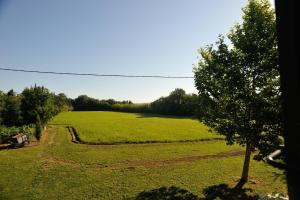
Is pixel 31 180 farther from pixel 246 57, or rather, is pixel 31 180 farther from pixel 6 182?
pixel 246 57

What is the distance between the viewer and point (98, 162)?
2338 cm

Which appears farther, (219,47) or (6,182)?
(6,182)

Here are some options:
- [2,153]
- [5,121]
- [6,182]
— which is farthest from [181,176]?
[5,121]

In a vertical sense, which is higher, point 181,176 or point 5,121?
point 5,121

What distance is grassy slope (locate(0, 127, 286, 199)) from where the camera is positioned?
1587 centimetres

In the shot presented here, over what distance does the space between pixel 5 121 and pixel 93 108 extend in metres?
73.3

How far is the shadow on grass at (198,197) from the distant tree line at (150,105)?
228 feet

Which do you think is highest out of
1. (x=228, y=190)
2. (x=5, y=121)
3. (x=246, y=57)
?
(x=246, y=57)

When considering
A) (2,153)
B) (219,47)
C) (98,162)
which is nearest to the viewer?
(219,47)

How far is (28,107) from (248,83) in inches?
1382

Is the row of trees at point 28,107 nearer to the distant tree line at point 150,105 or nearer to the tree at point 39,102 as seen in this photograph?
the tree at point 39,102

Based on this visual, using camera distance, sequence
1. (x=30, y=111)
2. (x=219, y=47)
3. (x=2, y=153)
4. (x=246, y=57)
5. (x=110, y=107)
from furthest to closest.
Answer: (x=110, y=107) < (x=30, y=111) < (x=2, y=153) < (x=219, y=47) < (x=246, y=57)

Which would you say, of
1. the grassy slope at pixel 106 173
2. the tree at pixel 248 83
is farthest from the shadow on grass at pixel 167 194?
the tree at pixel 248 83

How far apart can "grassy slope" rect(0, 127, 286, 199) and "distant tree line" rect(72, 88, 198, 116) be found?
200 feet
